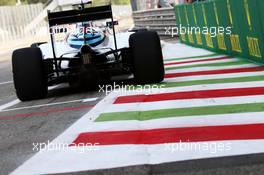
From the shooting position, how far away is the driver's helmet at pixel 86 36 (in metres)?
9.69

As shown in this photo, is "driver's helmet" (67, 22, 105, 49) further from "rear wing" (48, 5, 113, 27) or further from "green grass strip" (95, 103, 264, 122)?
"green grass strip" (95, 103, 264, 122)

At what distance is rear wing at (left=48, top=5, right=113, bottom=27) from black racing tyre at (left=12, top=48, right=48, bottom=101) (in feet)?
1.65

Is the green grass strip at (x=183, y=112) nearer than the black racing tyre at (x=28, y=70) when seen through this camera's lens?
Yes

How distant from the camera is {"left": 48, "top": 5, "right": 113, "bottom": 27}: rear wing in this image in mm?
9266

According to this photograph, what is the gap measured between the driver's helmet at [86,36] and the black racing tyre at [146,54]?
84 centimetres

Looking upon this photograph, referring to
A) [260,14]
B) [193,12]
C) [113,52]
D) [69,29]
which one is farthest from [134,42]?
[193,12]

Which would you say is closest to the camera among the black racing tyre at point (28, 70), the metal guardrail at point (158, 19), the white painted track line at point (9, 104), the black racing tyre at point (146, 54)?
the black racing tyre at point (146, 54)

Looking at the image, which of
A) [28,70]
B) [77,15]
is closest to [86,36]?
[77,15]

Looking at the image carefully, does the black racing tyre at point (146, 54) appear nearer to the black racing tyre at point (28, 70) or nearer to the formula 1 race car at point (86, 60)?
the formula 1 race car at point (86, 60)

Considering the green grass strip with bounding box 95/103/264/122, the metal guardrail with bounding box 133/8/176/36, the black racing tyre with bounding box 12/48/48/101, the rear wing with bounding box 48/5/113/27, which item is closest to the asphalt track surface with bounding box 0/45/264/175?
the black racing tyre with bounding box 12/48/48/101

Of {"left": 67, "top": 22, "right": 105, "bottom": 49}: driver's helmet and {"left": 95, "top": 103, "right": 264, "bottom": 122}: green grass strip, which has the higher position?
{"left": 67, "top": 22, "right": 105, "bottom": 49}: driver's helmet

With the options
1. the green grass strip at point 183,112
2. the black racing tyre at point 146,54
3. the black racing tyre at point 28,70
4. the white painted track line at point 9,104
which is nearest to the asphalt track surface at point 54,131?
the white painted track line at point 9,104

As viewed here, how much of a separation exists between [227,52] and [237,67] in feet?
8.12

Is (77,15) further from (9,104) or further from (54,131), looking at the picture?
(54,131)
